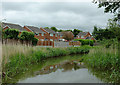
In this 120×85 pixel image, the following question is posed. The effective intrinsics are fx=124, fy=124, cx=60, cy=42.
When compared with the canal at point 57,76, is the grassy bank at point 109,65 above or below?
above

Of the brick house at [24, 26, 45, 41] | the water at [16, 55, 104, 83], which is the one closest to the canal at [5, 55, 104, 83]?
the water at [16, 55, 104, 83]

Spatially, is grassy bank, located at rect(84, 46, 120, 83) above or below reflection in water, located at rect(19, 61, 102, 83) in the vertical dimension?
above

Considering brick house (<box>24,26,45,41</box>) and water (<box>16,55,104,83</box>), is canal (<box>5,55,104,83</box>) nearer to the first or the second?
water (<box>16,55,104,83</box>)

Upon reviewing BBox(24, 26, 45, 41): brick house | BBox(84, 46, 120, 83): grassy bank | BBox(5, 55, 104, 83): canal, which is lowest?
BBox(5, 55, 104, 83): canal

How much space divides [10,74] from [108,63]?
4195mm

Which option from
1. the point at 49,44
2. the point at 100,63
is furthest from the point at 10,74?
the point at 49,44

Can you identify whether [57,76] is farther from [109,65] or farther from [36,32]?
[36,32]

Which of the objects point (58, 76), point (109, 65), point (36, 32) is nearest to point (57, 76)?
point (58, 76)

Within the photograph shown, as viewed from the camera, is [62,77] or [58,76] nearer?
[62,77]

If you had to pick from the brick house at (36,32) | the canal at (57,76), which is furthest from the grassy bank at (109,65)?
the brick house at (36,32)

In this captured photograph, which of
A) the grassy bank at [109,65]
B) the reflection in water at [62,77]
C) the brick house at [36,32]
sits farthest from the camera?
the brick house at [36,32]

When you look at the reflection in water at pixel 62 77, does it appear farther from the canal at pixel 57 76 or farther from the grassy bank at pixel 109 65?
the grassy bank at pixel 109 65

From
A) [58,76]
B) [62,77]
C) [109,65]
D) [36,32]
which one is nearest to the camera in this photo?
[62,77]

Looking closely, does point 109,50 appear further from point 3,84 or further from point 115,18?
point 3,84
